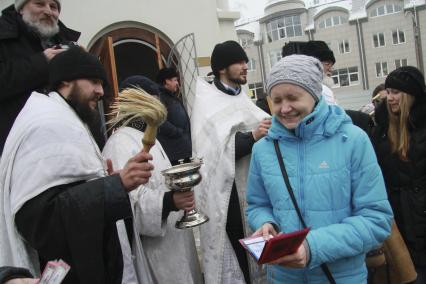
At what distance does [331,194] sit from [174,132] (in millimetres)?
3770

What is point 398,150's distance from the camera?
304 cm

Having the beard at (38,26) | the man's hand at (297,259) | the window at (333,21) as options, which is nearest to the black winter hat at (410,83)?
the man's hand at (297,259)

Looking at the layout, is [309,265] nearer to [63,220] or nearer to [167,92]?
[63,220]

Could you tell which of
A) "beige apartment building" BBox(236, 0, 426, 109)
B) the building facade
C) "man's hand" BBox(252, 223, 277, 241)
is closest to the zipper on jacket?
"man's hand" BBox(252, 223, 277, 241)

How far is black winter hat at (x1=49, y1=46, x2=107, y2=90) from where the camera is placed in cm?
226

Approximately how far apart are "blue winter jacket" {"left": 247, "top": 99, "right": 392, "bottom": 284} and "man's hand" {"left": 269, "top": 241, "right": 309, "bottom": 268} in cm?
3

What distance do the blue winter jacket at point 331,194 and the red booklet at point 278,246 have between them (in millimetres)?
186

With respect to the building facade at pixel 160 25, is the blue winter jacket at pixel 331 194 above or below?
below

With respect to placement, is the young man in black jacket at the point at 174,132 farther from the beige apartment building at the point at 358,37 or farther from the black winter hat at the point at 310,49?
the beige apartment building at the point at 358,37

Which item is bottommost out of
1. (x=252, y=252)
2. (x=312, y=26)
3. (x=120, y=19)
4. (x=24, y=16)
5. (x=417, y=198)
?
(x=417, y=198)

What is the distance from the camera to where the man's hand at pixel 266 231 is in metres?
1.94

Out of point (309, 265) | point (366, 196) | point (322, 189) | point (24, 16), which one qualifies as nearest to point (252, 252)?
point (309, 265)

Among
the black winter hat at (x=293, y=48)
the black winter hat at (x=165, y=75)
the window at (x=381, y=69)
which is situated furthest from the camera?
the window at (x=381, y=69)

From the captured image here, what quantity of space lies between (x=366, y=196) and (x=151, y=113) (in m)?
1.13
